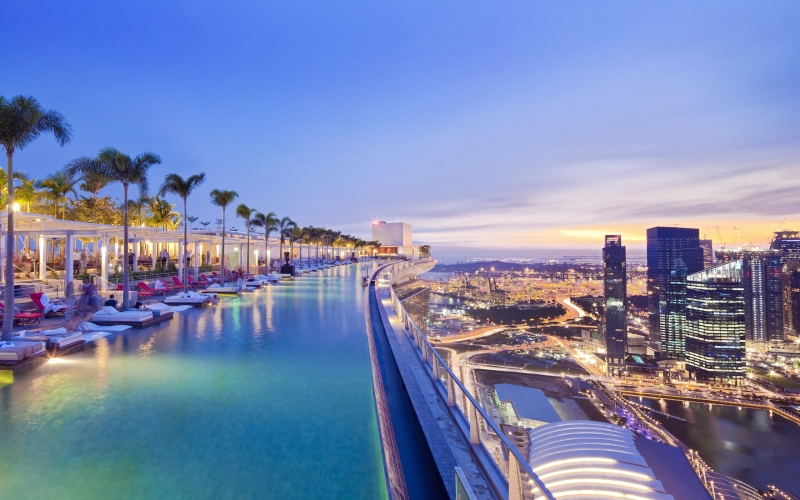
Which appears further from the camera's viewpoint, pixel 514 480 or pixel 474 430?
pixel 474 430

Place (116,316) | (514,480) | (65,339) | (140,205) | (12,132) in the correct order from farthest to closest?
(140,205) < (116,316) < (65,339) < (12,132) < (514,480)

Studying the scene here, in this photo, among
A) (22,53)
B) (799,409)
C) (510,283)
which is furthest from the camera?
(510,283)

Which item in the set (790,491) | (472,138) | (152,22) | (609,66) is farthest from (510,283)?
(152,22)

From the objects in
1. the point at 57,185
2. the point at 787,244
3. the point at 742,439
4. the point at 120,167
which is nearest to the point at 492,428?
the point at 120,167

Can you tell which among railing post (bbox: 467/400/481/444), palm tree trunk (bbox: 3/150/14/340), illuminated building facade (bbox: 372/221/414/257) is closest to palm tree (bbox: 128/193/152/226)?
palm tree trunk (bbox: 3/150/14/340)

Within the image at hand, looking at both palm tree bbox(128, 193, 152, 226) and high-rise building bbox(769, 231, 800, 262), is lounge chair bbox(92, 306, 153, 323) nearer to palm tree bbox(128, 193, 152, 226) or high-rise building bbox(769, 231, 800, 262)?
palm tree bbox(128, 193, 152, 226)

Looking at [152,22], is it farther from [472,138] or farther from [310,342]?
[310,342]

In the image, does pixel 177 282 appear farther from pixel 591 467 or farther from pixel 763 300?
pixel 763 300
